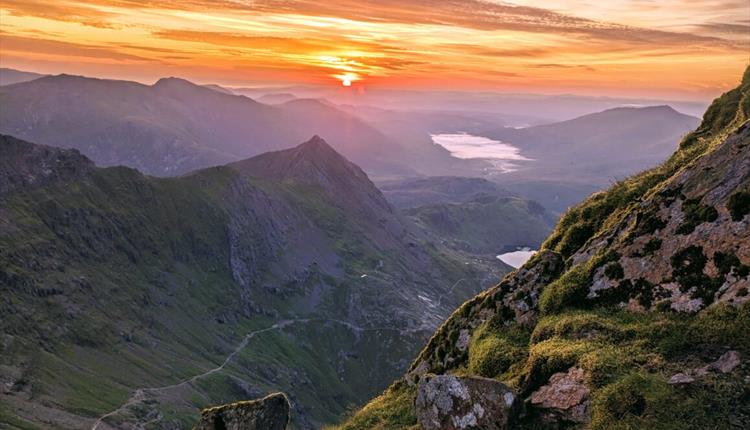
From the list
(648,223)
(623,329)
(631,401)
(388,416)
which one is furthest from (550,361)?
(388,416)

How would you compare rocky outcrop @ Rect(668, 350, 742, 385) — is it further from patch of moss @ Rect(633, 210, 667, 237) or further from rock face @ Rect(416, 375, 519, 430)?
patch of moss @ Rect(633, 210, 667, 237)

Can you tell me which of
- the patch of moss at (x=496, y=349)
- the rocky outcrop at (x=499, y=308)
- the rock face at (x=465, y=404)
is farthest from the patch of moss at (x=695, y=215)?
the rock face at (x=465, y=404)

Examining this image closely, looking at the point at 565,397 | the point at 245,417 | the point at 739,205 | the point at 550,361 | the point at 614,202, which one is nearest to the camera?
the point at 565,397

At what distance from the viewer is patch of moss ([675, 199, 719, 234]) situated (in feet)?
93.5

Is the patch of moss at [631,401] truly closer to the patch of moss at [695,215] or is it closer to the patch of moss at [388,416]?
the patch of moss at [695,215]

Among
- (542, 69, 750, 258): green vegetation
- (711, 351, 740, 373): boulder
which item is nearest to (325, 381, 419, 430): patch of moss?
(542, 69, 750, 258): green vegetation

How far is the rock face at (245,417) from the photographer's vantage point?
27938mm

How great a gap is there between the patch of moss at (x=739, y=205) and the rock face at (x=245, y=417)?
25656 mm

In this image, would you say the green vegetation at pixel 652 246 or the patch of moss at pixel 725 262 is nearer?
the patch of moss at pixel 725 262

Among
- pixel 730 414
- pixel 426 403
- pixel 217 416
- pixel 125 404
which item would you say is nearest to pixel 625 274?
pixel 730 414

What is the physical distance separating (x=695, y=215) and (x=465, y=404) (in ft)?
53.4

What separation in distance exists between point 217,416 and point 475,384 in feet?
44.2

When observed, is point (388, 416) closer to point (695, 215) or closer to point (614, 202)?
point (695, 215)

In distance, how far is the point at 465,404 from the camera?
1016 inches
